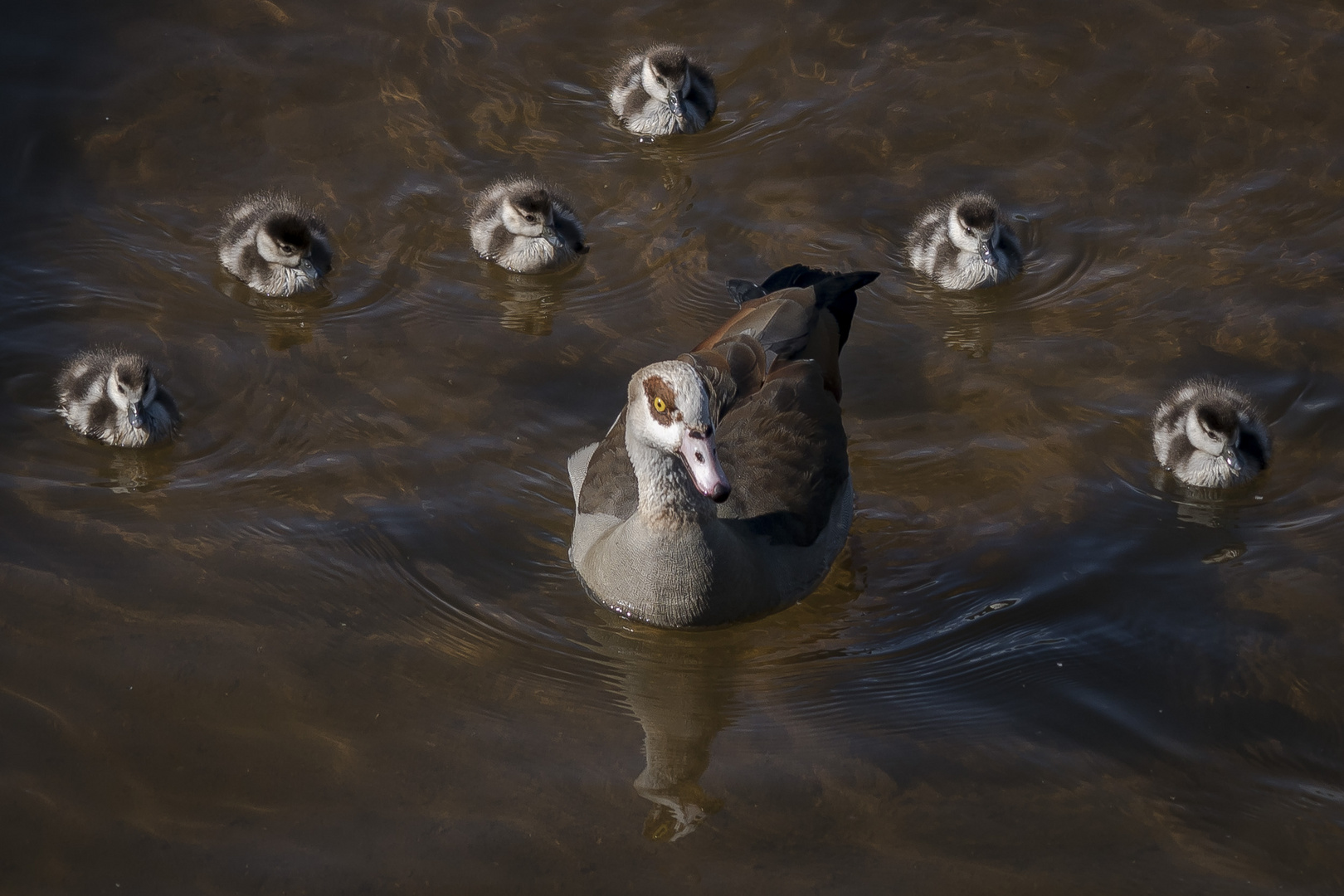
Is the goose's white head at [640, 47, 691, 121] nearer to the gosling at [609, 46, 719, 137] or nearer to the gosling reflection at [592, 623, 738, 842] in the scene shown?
the gosling at [609, 46, 719, 137]

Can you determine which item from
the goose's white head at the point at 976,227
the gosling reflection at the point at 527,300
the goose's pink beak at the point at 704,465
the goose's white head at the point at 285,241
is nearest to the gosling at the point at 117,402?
the goose's white head at the point at 285,241

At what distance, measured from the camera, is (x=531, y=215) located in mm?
7191

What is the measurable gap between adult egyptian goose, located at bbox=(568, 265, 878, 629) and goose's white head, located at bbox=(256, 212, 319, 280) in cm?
211

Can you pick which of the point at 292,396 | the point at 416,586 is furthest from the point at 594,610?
the point at 292,396

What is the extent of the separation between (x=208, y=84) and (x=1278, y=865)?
7.61m

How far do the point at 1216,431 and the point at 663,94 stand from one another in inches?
153

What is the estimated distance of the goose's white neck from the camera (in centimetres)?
507

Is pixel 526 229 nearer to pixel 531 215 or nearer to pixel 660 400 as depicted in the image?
pixel 531 215

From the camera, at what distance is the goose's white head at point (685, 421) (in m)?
4.73

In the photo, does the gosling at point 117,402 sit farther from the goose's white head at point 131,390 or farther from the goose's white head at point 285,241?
the goose's white head at point 285,241

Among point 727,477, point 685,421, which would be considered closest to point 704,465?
point 685,421

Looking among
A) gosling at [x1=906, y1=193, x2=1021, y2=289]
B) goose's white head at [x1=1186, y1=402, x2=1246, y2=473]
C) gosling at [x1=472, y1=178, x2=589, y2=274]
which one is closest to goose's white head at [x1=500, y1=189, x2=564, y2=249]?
gosling at [x1=472, y1=178, x2=589, y2=274]

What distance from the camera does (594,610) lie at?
538 centimetres

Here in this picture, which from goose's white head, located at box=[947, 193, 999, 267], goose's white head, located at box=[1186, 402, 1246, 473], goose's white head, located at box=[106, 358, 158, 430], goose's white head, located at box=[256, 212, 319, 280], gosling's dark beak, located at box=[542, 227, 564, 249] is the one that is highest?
goose's white head, located at box=[947, 193, 999, 267]
